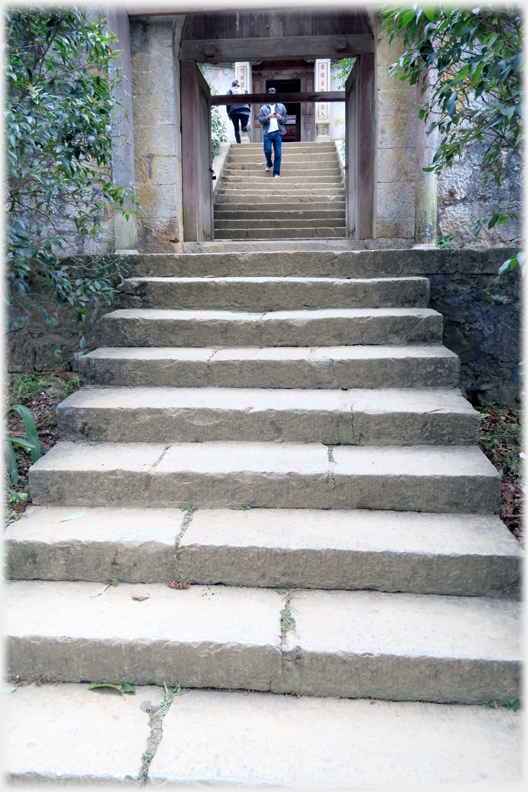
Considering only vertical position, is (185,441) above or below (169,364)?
below

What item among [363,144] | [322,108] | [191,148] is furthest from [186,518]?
[322,108]

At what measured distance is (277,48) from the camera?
5.13 m

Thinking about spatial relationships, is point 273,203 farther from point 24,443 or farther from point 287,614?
point 287,614

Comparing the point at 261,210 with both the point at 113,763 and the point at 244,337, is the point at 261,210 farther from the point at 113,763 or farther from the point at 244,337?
the point at 113,763

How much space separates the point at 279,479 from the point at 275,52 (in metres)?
4.54

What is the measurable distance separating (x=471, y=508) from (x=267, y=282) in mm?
1713

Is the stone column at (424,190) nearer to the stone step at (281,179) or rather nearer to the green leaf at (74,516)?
the green leaf at (74,516)

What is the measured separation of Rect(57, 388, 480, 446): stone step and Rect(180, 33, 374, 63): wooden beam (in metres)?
3.80

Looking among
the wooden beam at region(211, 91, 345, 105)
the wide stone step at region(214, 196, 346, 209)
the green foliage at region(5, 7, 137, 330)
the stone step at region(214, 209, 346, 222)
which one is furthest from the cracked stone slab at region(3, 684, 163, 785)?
the wide stone step at region(214, 196, 346, 209)

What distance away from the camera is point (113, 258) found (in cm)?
345

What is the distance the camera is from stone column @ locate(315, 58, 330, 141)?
1391cm

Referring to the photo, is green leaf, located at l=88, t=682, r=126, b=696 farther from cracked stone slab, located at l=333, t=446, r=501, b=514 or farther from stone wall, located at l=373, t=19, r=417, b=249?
stone wall, located at l=373, t=19, r=417, b=249

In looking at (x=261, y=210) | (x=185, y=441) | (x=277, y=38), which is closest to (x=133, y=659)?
(x=185, y=441)

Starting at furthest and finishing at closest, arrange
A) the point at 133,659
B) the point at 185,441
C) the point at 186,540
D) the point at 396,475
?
the point at 185,441 < the point at 396,475 < the point at 186,540 < the point at 133,659
